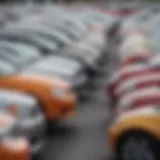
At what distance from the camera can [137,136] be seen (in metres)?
8.02

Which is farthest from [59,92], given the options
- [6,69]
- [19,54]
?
[19,54]

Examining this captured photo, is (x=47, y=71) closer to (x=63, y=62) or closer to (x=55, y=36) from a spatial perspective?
(x=63, y=62)

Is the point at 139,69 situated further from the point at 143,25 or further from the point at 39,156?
the point at 143,25

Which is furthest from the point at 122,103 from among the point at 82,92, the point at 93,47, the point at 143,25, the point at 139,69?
the point at 143,25

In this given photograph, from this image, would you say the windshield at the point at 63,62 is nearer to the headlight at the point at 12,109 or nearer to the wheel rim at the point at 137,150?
the headlight at the point at 12,109

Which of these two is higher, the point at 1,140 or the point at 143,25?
the point at 143,25

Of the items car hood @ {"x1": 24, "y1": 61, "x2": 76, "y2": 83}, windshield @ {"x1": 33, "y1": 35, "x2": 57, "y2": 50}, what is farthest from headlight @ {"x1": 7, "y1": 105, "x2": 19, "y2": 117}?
windshield @ {"x1": 33, "y1": 35, "x2": 57, "y2": 50}

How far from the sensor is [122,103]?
9.80 m

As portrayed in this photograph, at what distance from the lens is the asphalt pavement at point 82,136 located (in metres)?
9.69

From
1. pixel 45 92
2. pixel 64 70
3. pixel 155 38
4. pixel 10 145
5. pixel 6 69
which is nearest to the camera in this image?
pixel 10 145

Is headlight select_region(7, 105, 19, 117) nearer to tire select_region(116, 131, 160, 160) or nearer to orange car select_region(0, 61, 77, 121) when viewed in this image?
orange car select_region(0, 61, 77, 121)

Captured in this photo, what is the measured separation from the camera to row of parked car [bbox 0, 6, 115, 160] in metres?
8.14

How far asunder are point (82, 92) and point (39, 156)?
5282 millimetres

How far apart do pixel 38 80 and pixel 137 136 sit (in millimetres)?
3296
